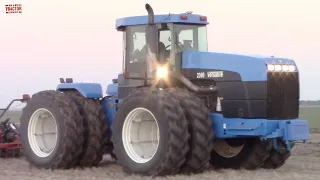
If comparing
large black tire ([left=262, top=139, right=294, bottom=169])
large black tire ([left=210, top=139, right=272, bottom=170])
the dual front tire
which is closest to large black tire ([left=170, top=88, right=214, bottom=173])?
the dual front tire

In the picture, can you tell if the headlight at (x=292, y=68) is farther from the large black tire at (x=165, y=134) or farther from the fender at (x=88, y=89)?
the fender at (x=88, y=89)

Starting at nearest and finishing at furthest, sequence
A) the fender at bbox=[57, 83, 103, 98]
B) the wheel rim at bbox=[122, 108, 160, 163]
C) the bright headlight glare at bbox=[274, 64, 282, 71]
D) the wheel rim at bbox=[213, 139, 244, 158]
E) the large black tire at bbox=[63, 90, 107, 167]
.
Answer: the bright headlight glare at bbox=[274, 64, 282, 71] < the wheel rim at bbox=[122, 108, 160, 163] < the wheel rim at bbox=[213, 139, 244, 158] < the large black tire at bbox=[63, 90, 107, 167] < the fender at bbox=[57, 83, 103, 98]

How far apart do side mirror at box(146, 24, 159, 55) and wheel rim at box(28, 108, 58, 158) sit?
9.41 feet

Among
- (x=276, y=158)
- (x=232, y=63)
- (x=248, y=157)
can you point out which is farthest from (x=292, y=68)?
(x=248, y=157)

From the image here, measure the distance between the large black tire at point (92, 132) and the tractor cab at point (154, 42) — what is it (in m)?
0.63

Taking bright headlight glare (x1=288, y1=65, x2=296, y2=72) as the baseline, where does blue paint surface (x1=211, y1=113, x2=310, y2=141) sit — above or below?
below

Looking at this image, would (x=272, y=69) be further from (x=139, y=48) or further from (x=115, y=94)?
(x=115, y=94)

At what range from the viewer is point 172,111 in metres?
10.8

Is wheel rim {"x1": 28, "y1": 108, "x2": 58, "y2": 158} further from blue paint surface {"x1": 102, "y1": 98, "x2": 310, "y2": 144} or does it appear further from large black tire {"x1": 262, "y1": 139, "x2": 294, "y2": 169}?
large black tire {"x1": 262, "y1": 139, "x2": 294, "y2": 169}

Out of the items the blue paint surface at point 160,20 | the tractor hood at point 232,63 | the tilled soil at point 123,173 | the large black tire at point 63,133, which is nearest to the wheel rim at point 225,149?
the tilled soil at point 123,173

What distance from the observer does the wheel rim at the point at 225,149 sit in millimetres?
12452

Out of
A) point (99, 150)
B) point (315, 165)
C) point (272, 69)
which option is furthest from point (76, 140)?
point (315, 165)

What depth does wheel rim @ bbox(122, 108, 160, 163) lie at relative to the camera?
1151 centimetres

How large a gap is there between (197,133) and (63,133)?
315 cm
